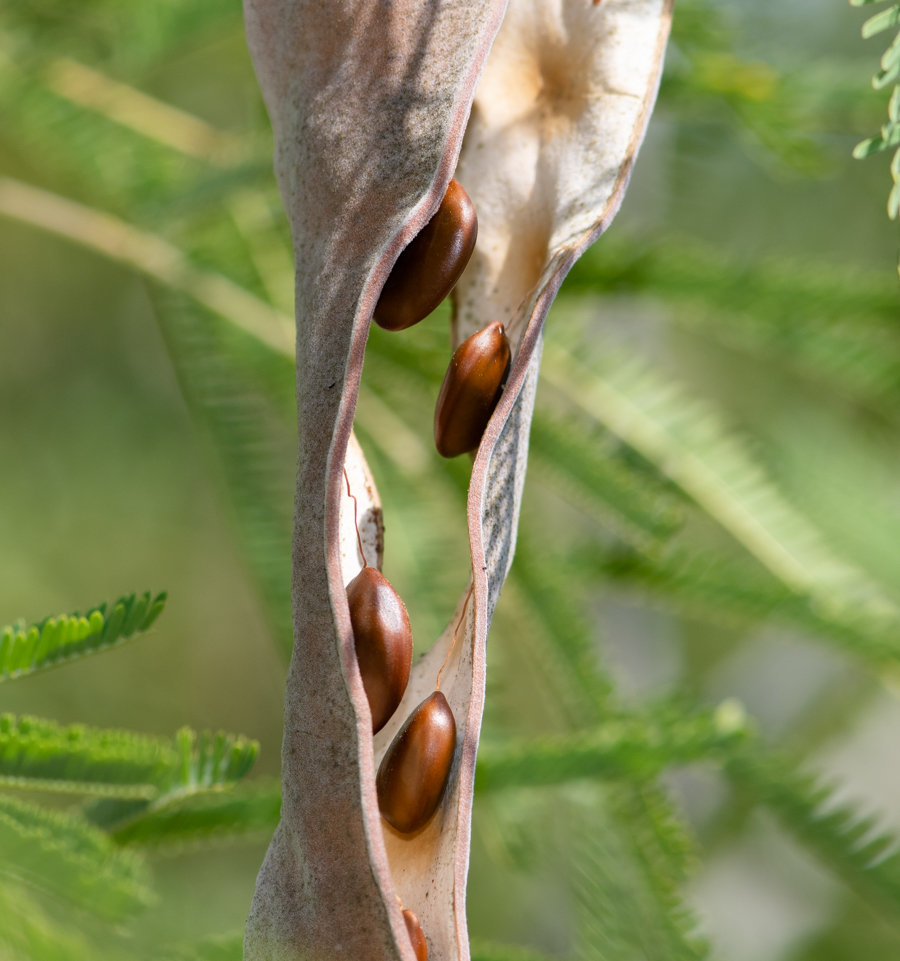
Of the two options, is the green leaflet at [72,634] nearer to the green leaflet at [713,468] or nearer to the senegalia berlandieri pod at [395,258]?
the senegalia berlandieri pod at [395,258]

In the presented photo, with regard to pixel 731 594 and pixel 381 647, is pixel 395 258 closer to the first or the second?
pixel 381 647

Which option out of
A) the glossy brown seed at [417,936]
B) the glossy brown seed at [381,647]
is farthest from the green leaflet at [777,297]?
the glossy brown seed at [417,936]

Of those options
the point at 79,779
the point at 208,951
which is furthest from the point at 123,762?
the point at 208,951

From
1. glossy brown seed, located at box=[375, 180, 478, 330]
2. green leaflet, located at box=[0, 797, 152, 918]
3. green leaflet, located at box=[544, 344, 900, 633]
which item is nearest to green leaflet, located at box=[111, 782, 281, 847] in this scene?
green leaflet, located at box=[0, 797, 152, 918]

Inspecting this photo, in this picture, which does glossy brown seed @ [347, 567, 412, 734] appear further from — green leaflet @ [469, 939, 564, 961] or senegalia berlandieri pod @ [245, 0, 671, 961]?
green leaflet @ [469, 939, 564, 961]

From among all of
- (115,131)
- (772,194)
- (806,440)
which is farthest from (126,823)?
(772,194)

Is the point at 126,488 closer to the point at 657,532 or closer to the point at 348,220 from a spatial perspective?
the point at 657,532
